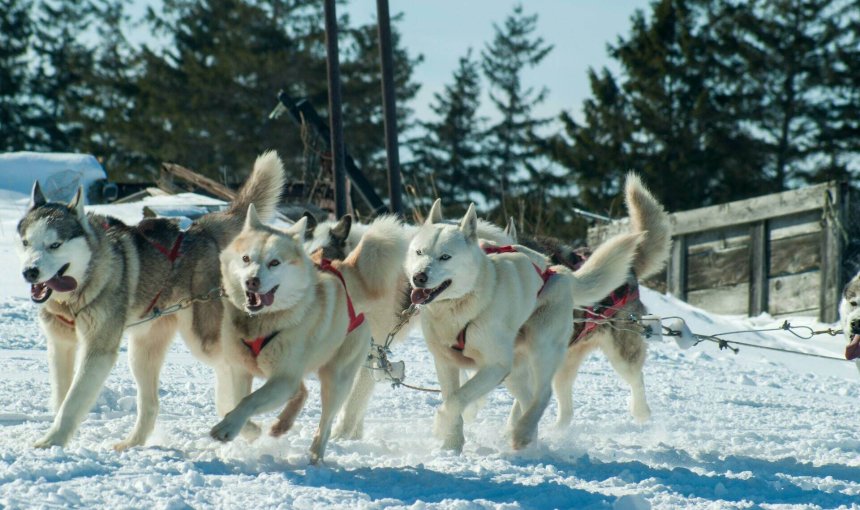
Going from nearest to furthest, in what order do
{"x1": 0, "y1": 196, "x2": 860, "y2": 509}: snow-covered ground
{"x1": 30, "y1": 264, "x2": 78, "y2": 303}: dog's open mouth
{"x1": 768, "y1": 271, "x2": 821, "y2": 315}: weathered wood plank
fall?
1. {"x1": 0, "y1": 196, "x2": 860, "y2": 509}: snow-covered ground
2. {"x1": 30, "y1": 264, "x2": 78, "y2": 303}: dog's open mouth
3. {"x1": 768, "y1": 271, "x2": 821, "y2": 315}: weathered wood plank

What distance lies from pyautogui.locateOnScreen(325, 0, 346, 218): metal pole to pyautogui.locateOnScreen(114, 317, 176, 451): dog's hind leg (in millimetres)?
6813

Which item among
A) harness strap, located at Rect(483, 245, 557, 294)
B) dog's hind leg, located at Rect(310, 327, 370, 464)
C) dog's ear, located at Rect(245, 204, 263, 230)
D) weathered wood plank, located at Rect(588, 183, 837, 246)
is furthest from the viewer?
weathered wood plank, located at Rect(588, 183, 837, 246)

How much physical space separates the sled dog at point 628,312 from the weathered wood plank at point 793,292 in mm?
5945

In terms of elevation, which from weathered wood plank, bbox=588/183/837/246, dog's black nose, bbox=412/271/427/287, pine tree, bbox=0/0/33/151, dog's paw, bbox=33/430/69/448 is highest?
pine tree, bbox=0/0/33/151

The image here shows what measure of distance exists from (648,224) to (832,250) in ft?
19.1

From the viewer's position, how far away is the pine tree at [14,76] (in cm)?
2895

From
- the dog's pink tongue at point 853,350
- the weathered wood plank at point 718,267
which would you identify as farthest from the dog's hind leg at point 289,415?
the weathered wood plank at point 718,267

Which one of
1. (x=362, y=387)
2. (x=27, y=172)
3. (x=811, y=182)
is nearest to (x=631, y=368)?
(x=362, y=387)

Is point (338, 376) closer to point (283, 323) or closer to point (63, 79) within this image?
point (283, 323)

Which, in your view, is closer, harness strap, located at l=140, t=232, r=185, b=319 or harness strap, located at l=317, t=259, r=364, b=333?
harness strap, located at l=317, t=259, r=364, b=333

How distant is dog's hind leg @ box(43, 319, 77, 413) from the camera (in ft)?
16.4

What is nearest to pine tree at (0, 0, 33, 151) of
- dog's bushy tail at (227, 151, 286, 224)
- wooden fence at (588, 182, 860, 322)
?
wooden fence at (588, 182, 860, 322)

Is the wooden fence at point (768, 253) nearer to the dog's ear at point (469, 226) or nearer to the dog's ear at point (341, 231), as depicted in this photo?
the dog's ear at point (341, 231)

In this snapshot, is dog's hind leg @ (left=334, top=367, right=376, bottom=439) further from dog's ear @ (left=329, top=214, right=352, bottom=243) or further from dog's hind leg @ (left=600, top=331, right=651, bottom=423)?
dog's hind leg @ (left=600, top=331, right=651, bottom=423)
